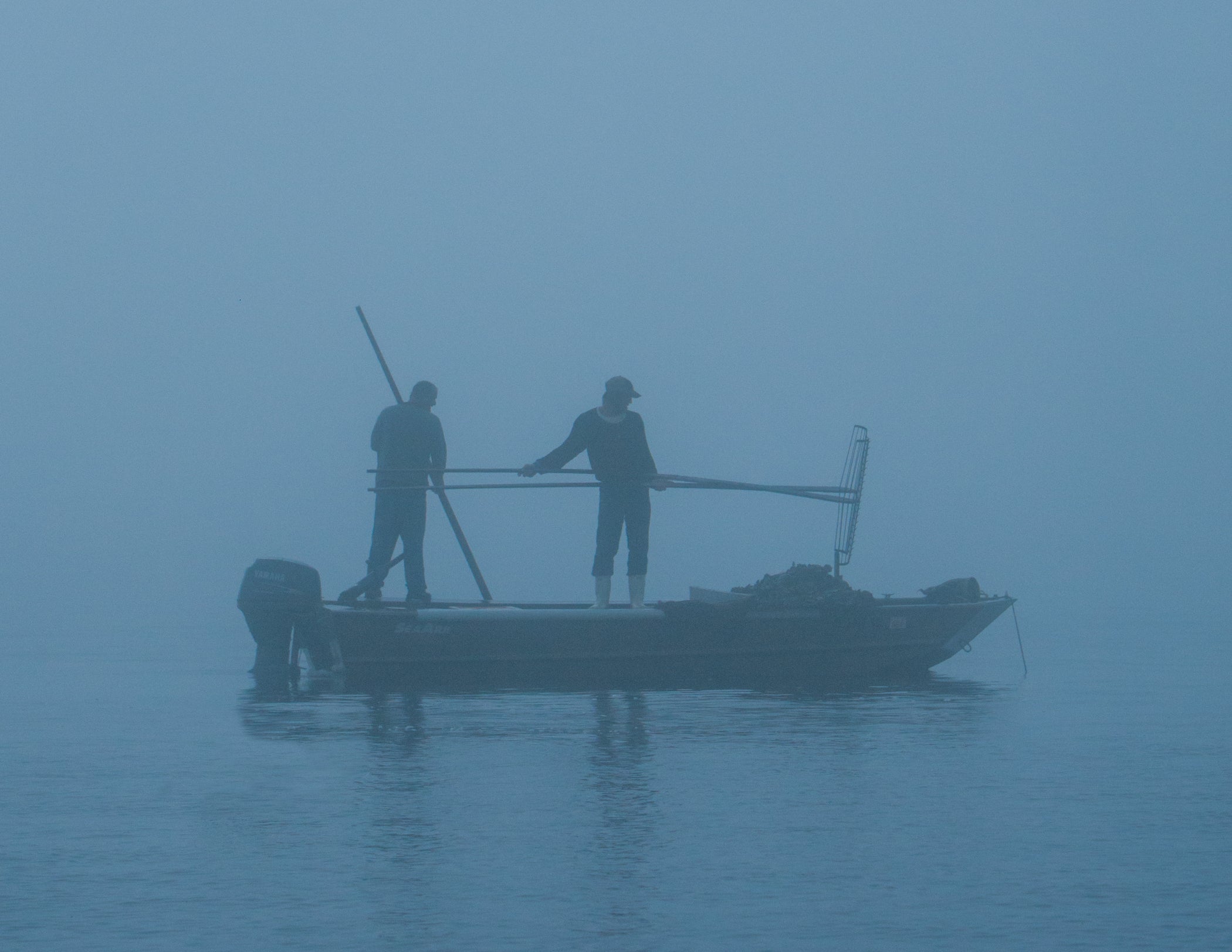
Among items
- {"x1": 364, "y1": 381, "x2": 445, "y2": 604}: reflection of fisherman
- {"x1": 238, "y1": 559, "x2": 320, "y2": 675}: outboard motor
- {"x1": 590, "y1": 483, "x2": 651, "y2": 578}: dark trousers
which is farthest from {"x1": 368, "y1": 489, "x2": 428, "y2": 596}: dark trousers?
{"x1": 590, "y1": 483, "x2": 651, "y2": 578}: dark trousers

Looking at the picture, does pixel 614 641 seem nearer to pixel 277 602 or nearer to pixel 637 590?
pixel 637 590

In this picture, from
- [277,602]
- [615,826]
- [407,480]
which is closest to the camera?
[615,826]

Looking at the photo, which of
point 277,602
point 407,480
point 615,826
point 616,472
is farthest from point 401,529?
point 615,826

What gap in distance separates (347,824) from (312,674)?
7.12 meters

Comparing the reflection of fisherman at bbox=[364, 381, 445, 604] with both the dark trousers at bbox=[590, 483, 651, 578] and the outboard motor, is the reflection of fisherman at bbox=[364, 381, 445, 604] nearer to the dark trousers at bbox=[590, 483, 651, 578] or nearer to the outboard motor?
the outboard motor

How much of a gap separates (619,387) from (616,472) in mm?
637

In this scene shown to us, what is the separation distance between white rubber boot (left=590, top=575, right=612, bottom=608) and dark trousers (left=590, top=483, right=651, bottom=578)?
0.04 m

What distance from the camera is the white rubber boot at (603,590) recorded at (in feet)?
40.4

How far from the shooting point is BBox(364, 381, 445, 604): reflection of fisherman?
1238 centimetres

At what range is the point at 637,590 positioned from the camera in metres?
12.3

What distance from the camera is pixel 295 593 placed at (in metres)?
11.8

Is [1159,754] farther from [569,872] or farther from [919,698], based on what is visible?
[569,872]

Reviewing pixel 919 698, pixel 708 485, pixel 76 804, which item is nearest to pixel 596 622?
pixel 708 485

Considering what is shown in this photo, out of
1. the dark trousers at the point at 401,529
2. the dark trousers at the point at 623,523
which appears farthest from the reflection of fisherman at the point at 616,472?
the dark trousers at the point at 401,529
